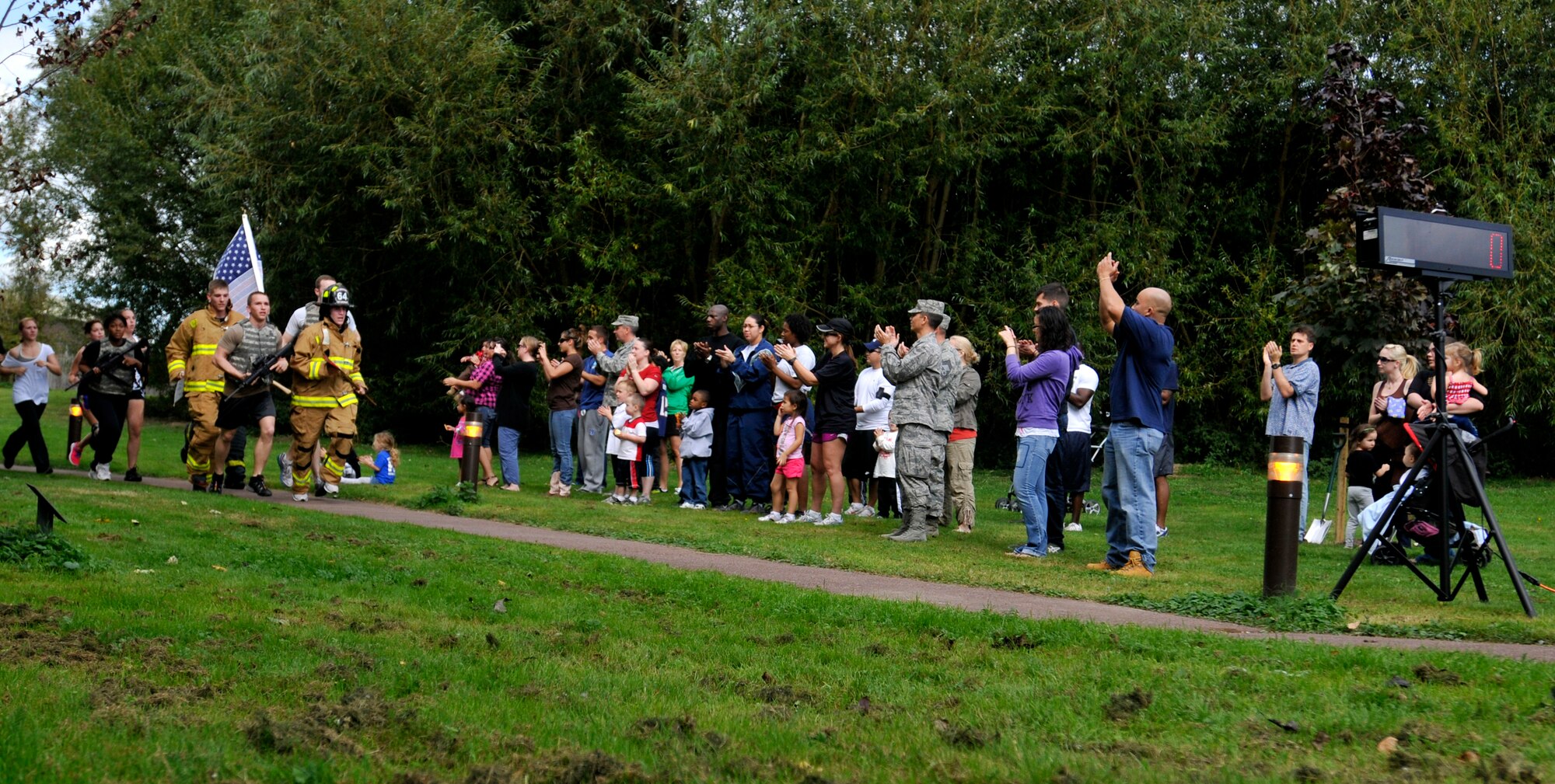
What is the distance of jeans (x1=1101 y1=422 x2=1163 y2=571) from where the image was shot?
9867mm

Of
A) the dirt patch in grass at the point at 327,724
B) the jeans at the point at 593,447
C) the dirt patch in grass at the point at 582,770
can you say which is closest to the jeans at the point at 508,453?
the jeans at the point at 593,447

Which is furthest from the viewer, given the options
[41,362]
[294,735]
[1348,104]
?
[1348,104]

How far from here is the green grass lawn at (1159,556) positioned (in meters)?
7.92

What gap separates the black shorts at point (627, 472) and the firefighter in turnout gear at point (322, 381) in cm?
300

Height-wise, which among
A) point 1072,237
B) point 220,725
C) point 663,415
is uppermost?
point 1072,237

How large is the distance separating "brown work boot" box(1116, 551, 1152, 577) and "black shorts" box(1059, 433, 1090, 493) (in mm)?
2769

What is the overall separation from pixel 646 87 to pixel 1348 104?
1177cm

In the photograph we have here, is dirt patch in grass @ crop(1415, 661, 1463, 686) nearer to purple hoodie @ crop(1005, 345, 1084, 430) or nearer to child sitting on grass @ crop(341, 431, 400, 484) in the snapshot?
purple hoodie @ crop(1005, 345, 1084, 430)

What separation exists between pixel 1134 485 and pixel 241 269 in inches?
469

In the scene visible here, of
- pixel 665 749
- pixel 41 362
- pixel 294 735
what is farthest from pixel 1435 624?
pixel 41 362

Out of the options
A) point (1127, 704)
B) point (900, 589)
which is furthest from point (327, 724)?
point (900, 589)

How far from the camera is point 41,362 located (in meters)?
15.9

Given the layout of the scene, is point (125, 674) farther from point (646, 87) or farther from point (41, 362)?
point (646, 87)

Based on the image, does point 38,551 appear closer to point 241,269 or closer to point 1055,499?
point 1055,499
